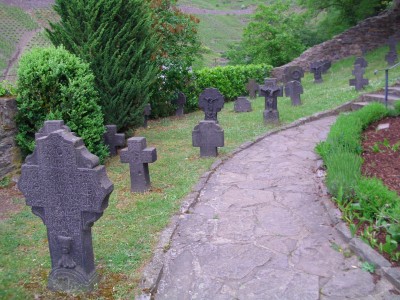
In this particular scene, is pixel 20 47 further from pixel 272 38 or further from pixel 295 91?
pixel 295 91

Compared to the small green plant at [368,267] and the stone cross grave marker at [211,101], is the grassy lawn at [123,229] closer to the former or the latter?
the stone cross grave marker at [211,101]

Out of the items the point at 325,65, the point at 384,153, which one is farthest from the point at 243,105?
the point at 325,65

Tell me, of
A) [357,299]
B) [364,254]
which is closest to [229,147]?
[364,254]

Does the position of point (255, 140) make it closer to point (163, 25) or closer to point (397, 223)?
point (397, 223)

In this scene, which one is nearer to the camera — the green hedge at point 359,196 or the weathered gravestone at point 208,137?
the green hedge at point 359,196

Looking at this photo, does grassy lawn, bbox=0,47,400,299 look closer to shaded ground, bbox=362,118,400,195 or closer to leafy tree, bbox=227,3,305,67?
shaded ground, bbox=362,118,400,195

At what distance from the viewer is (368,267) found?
388cm

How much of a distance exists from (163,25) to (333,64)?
10.4m

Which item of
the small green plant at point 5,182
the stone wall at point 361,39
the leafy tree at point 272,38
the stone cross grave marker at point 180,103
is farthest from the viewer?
the leafy tree at point 272,38

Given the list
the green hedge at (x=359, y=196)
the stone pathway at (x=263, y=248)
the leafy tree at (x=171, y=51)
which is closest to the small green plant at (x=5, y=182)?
the stone pathway at (x=263, y=248)

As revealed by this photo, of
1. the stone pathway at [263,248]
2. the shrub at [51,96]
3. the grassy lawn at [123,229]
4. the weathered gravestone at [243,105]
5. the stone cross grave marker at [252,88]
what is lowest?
the stone pathway at [263,248]

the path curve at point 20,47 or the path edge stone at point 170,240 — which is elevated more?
the path curve at point 20,47

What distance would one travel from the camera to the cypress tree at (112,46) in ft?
28.3

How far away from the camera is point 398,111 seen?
355 inches
